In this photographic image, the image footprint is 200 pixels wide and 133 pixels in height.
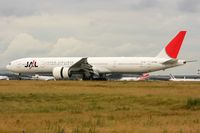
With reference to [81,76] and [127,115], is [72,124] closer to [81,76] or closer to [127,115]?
[127,115]

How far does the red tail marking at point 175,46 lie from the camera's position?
7169cm

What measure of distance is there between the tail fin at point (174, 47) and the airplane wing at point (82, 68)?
11.3m

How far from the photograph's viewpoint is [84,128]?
1881 cm

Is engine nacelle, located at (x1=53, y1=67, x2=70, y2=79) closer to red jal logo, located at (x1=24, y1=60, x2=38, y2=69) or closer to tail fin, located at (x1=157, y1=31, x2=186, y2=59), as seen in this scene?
red jal logo, located at (x1=24, y1=60, x2=38, y2=69)

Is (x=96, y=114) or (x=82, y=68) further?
(x=82, y=68)

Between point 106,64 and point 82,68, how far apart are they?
399 centimetres

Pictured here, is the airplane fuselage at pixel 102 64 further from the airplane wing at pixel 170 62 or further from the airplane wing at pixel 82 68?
the airplane wing at pixel 82 68

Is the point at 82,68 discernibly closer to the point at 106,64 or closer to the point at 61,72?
the point at 61,72

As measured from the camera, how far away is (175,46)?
235 ft

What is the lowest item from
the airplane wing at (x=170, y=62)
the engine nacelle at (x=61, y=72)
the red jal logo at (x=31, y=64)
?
the engine nacelle at (x=61, y=72)

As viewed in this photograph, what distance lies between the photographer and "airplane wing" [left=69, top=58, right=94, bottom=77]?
2781 inches

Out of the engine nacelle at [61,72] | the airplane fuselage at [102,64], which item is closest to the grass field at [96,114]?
the engine nacelle at [61,72]

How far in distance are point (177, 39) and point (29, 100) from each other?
4260 cm

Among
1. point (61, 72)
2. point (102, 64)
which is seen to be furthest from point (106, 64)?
point (61, 72)
